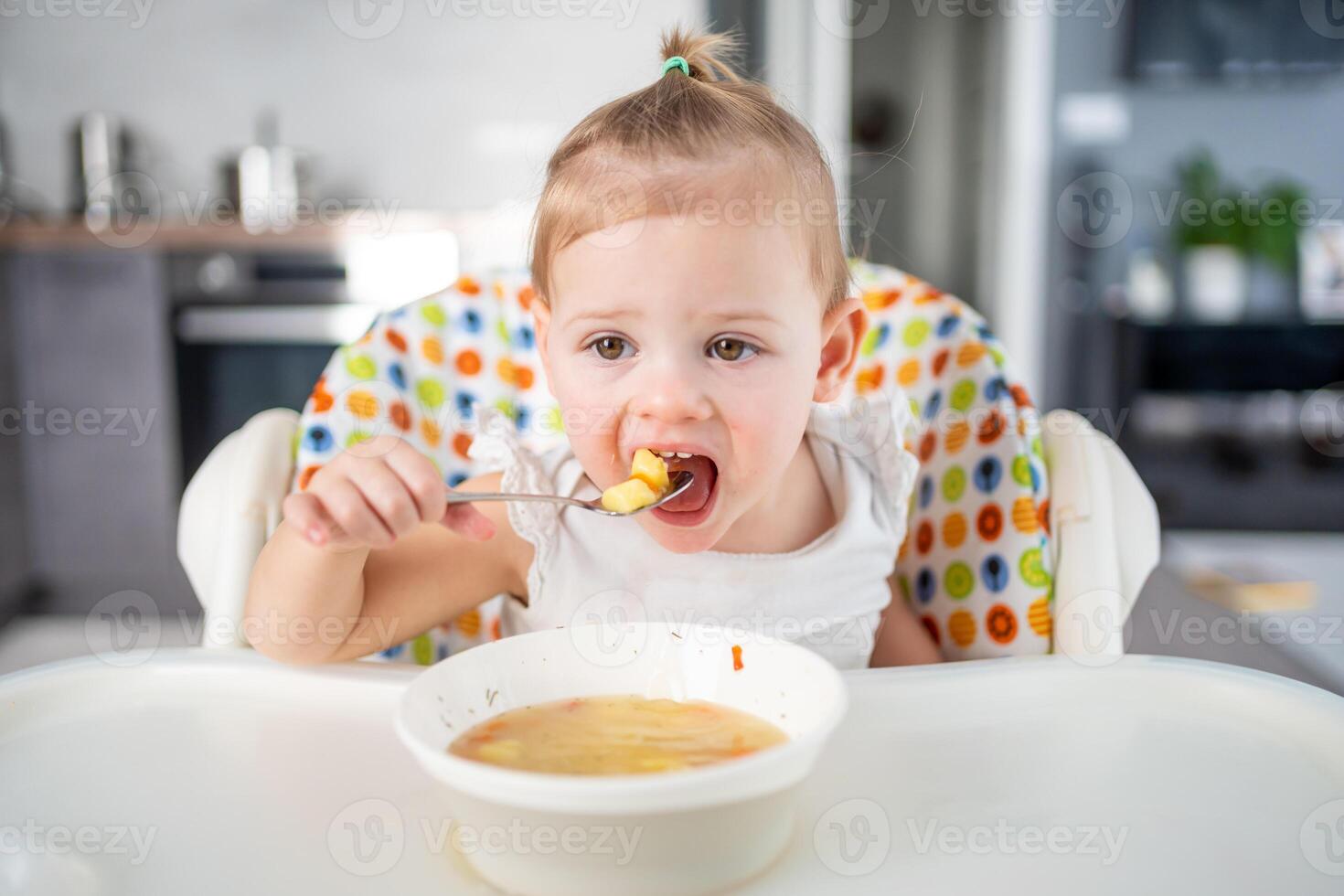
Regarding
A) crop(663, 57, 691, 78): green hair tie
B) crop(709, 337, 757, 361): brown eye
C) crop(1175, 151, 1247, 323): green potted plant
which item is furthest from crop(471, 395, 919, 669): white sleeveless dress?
crop(1175, 151, 1247, 323): green potted plant

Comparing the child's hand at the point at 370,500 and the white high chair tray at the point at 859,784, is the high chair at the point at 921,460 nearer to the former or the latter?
the white high chair tray at the point at 859,784

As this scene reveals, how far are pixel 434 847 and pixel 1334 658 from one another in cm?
250

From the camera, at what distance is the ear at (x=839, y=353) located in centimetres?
95

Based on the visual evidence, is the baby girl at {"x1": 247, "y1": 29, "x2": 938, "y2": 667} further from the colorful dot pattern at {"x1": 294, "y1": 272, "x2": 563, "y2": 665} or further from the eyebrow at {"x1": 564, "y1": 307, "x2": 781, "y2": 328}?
the colorful dot pattern at {"x1": 294, "y1": 272, "x2": 563, "y2": 665}

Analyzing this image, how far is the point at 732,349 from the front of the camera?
797mm

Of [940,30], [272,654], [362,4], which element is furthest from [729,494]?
[940,30]

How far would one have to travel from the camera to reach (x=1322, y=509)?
3.65 meters

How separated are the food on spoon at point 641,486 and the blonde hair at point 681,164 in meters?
0.17

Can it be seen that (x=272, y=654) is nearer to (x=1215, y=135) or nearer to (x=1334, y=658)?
(x=1334, y=658)

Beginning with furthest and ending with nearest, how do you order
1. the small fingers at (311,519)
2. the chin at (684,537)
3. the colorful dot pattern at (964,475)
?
the colorful dot pattern at (964,475)
the chin at (684,537)
the small fingers at (311,519)

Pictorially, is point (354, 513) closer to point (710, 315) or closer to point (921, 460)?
point (710, 315)

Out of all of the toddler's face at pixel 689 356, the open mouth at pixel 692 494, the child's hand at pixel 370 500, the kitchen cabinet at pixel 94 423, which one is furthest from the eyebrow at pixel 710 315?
the kitchen cabinet at pixel 94 423

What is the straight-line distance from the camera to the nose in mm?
759

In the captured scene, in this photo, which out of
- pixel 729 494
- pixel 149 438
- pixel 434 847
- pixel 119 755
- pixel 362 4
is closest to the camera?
pixel 434 847
